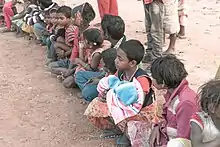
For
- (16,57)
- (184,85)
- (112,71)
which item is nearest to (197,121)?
(184,85)

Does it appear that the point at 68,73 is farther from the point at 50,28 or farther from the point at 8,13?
the point at 8,13

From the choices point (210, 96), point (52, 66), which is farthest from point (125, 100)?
point (52, 66)

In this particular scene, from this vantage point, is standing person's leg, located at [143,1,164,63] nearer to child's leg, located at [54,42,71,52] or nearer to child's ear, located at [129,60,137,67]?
child's leg, located at [54,42,71,52]

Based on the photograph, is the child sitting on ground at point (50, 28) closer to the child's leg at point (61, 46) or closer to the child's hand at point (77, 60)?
the child's leg at point (61, 46)

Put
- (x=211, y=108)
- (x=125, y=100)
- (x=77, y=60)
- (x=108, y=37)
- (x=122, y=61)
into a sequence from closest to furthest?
(x=211, y=108) → (x=125, y=100) → (x=122, y=61) → (x=108, y=37) → (x=77, y=60)

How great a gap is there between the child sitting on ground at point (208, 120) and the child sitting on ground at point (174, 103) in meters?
0.19

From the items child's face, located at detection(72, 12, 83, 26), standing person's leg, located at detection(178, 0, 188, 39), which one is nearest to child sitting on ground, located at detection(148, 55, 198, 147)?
child's face, located at detection(72, 12, 83, 26)

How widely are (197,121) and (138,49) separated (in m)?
1.09

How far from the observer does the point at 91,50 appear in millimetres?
4816

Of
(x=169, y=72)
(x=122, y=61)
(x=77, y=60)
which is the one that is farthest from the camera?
(x=77, y=60)

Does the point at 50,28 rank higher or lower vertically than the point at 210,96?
lower

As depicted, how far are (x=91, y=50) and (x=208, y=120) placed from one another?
2223 mm

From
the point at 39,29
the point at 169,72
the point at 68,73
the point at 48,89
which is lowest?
the point at 48,89

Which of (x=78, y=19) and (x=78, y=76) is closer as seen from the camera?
(x=78, y=76)
